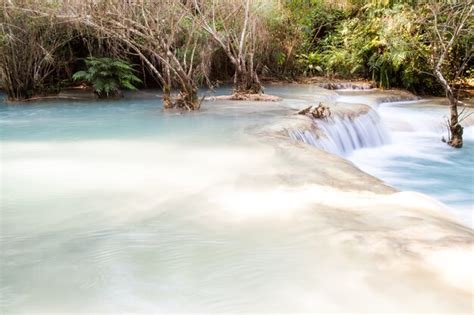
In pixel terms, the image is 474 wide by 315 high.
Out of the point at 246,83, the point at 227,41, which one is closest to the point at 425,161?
the point at 246,83

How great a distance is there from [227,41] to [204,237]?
1037 centimetres

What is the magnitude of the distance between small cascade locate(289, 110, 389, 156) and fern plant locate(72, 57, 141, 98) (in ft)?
21.4

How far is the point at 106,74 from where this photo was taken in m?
13.4

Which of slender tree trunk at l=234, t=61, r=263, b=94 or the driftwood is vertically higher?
slender tree trunk at l=234, t=61, r=263, b=94

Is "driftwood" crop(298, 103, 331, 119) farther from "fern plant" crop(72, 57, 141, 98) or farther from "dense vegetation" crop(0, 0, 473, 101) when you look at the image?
"fern plant" crop(72, 57, 141, 98)

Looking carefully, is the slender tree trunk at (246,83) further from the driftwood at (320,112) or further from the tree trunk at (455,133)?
the tree trunk at (455,133)

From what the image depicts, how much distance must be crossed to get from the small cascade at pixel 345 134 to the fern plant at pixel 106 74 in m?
6.54

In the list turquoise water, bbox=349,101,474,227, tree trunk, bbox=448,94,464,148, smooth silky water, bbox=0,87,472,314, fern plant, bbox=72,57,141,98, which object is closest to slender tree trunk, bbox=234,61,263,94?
fern plant, bbox=72,57,141,98

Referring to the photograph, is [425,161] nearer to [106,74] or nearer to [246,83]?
[246,83]

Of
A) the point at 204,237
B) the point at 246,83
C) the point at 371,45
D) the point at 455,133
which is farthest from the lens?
the point at 371,45

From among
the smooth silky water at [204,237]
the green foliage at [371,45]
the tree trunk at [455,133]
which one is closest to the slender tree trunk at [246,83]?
the green foliage at [371,45]

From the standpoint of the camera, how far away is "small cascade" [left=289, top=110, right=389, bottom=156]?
8.35 meters

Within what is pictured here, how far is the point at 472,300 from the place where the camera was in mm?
2775

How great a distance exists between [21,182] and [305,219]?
3.29 m
